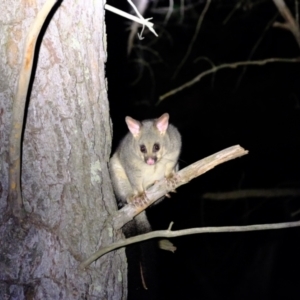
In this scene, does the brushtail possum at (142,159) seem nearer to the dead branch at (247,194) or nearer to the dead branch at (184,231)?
the dead branch at (184,231)

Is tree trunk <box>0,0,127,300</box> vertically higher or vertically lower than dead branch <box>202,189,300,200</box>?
higher

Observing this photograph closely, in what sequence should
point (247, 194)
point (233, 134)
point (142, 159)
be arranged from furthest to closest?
1. point (233, 134)
2. point (247, 194)
3. point (142, 159)

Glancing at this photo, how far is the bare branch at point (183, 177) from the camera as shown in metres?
2.29

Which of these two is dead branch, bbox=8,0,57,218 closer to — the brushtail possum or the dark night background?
the brushtail possum

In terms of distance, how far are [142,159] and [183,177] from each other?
1.36 meters

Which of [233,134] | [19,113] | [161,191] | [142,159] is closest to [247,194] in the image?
[142,159]

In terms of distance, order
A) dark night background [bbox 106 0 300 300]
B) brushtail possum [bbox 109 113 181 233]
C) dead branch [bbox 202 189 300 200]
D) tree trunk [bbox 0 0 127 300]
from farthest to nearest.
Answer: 1. dark night background [bbox 106 0 300 300]
2. dead branch [bbox 202 189 300 200]
3. brushtail possum [bbox 109 113 181 233]
4. tree trunk [bbox 0 0 127 300]

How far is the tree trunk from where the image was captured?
7.28 feet

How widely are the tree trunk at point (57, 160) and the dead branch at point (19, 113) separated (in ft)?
0.22

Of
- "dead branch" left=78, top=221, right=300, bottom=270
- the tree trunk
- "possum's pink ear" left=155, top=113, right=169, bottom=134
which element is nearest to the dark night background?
"possum's pink ear" left=155, top=113, right=169, bottom=134

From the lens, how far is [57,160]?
229 centimetres

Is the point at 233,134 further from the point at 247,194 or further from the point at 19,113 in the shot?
the point at 19,113

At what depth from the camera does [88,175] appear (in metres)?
2.36

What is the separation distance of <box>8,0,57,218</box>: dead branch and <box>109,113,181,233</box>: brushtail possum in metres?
1.45
